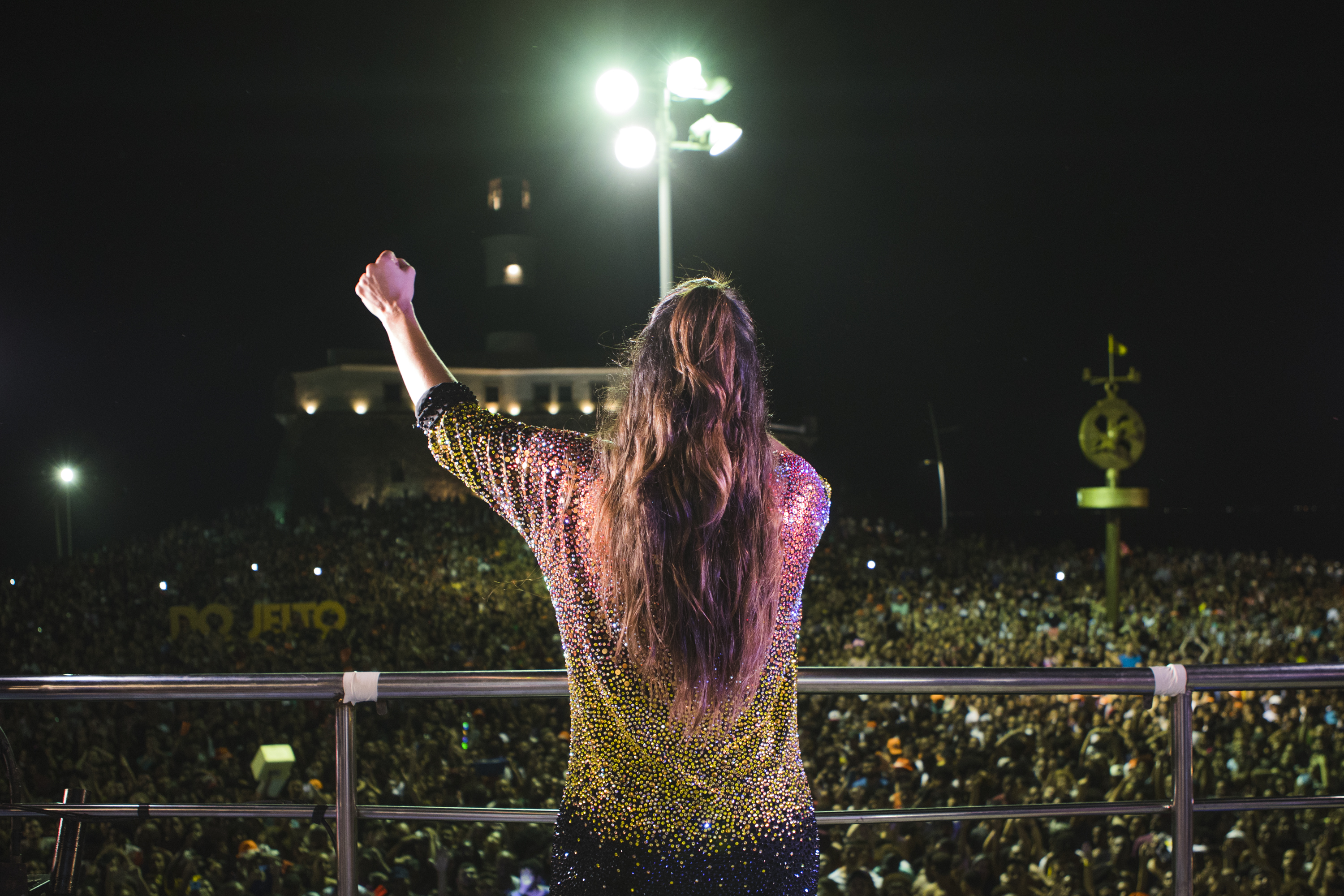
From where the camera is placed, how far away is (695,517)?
1273 mm

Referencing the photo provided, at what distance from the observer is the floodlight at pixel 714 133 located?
8.38 m

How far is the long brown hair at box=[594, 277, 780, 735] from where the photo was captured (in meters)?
1.27

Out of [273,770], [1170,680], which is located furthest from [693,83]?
[1170,680]

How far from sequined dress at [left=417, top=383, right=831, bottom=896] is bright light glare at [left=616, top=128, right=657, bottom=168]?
22.4 feet

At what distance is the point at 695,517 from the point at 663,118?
23.1 feet

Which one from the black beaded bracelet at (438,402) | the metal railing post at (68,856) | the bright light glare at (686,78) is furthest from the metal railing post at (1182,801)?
the bright light glare at (686,78)

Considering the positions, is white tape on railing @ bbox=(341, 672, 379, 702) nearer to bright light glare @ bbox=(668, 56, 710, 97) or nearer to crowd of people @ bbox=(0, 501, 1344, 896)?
crowd of people @ bbox=(0, 501, 1344, 896)

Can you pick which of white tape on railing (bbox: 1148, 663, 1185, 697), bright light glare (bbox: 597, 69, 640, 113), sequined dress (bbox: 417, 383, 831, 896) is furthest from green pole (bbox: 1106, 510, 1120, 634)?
sequined dress (bbox: 417, 383, 831, 896)

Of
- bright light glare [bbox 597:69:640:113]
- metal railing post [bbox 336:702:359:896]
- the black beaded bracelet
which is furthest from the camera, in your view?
bright light glare [bbox 597:69:640:113]

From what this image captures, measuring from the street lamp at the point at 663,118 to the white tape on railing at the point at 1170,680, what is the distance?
18.2 feet

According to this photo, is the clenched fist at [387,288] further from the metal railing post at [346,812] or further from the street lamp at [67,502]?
the street lamp at [67,502]

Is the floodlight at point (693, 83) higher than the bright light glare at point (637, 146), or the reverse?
the floodlight at point (693, 83)

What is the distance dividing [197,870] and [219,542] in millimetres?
24320

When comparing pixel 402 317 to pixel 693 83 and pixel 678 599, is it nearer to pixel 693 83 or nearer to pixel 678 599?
pixel 678 599
